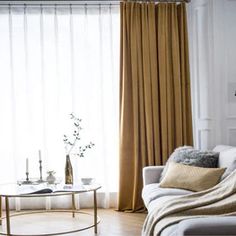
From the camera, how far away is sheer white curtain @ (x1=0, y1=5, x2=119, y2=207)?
5.12 m

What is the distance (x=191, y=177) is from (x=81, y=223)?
1.34 m

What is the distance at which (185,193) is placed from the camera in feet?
12.1

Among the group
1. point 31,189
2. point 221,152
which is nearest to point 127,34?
point 221,152

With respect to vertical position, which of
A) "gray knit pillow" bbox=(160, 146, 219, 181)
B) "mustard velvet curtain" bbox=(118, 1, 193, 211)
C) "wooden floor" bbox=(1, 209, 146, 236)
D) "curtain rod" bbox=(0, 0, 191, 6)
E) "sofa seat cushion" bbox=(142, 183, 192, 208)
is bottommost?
"wooden floor" bbox=(1, 209, 146, 236)

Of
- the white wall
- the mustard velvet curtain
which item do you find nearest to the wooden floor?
the mustard velvet curtain

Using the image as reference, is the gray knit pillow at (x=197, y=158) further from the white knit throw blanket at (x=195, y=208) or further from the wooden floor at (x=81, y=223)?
the white knit throw blanket at (x=195, y=208)

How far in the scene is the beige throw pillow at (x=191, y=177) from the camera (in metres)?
3.70

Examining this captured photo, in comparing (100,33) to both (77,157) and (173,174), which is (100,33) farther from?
(173,174)

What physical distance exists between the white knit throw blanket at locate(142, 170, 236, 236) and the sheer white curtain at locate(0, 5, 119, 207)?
7.33 feet

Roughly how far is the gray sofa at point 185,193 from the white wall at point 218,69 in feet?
2.33

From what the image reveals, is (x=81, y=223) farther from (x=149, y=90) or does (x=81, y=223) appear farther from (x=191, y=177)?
(x=149, y=90)

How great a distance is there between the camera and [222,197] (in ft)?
9.41

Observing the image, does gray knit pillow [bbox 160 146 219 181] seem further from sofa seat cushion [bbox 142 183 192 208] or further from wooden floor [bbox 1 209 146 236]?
wooden floor [bbox 1 209 146 236]

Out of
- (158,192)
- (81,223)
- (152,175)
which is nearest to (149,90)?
(152,175)
